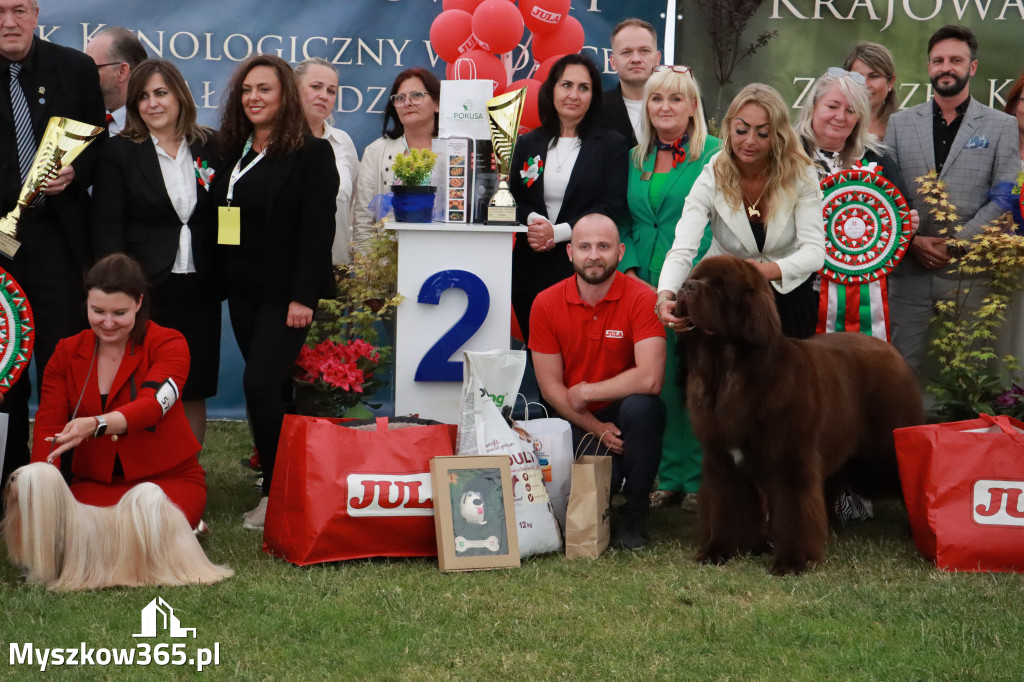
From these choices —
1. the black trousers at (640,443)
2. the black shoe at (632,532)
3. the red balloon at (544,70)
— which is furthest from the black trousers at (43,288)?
the red balloon at (544,70)

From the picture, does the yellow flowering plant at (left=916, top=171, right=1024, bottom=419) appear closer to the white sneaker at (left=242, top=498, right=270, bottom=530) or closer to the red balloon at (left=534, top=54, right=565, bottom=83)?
the red balloon at (left=534, top=54, right=565, bottom=83)

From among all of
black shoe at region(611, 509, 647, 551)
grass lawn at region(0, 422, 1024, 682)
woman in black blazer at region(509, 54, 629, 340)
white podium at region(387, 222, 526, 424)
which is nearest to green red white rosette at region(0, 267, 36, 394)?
grass lawn at region(0, 422, 1024, 682)

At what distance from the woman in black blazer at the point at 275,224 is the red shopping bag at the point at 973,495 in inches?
95.7

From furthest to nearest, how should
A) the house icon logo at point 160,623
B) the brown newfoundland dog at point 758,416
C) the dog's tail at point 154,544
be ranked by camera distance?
the brown newfoundland dog at point 758,416 → the dog's tail at point 154,544 → the house icon logo at point 160,623

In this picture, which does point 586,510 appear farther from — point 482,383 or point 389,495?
point 389,495

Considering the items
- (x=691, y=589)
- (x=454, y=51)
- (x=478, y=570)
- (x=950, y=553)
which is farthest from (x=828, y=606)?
(x=454, y=51)

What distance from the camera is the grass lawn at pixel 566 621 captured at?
9.64 feet

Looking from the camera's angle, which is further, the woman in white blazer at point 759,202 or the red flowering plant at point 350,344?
the red flowering plant at point 350,344

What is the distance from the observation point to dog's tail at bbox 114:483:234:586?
3.49 m

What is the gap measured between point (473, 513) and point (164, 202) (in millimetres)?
1837

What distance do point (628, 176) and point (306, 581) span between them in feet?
7.67

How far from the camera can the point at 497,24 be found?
601 cm

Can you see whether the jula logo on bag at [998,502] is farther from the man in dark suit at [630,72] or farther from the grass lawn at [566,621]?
the man in dark suit at [630,72]

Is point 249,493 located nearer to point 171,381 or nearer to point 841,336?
point 171,381
